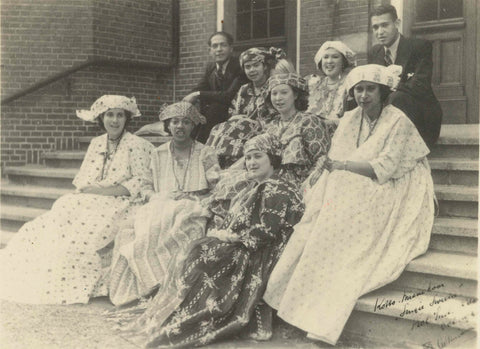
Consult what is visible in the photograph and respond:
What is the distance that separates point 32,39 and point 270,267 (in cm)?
545

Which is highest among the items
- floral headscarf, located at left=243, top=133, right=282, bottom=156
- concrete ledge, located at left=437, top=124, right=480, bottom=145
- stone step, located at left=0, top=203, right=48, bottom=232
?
concrete ledge, located at left=437, top=124, right=480, bottom=145

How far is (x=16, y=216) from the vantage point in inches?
269

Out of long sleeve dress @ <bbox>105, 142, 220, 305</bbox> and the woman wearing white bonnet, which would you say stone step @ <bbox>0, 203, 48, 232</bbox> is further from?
the woman wearing white bonnet

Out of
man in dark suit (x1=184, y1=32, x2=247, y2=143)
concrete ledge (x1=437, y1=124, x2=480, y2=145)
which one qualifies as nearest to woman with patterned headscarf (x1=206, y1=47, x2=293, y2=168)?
man in dark suit (x1=184, y1=32, x2=247, y2=143)

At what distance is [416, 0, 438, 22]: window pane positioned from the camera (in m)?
6.50

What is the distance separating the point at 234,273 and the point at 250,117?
1.89 meters

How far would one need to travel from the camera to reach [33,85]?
797 cm

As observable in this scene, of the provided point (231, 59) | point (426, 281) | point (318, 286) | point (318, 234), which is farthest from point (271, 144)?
point (231, 59)

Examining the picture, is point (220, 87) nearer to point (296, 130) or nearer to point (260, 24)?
point (296, 130)

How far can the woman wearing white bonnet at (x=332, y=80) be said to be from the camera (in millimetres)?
5227

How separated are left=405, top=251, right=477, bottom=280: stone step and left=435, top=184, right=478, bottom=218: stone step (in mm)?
482

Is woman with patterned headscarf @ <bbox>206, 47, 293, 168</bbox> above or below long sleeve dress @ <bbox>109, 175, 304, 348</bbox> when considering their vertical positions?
above

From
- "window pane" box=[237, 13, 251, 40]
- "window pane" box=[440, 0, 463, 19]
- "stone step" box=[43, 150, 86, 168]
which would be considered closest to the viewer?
"window pane" box=[440, 0, 463, 19]

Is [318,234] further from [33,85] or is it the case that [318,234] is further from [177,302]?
[33,85]
